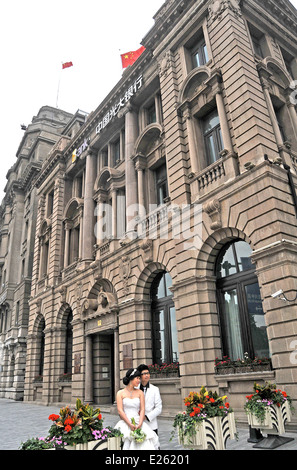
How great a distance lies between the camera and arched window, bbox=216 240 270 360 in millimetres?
13180

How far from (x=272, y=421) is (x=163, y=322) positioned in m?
9.80

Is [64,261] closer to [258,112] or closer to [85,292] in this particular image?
[85,292]

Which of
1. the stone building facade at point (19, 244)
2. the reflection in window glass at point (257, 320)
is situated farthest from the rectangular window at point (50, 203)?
the reflection in window glass at point (257, 320)

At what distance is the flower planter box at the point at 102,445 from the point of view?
6000 millimetres

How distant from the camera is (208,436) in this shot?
7.69m

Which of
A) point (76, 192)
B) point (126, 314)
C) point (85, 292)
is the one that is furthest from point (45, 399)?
point (76, 192)

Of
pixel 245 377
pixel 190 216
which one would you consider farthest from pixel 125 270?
pixel 245 377

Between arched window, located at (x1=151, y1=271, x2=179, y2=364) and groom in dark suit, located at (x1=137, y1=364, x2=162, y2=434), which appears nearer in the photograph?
groom in dark suit, located at (x1=137, y1=364, x2=162, y2=434)

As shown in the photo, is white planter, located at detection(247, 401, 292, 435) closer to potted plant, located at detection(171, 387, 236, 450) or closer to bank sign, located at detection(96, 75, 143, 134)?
potted plant, located at detection(171, 387, 236, 450)

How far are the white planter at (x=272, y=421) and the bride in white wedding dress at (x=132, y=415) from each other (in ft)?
11.9

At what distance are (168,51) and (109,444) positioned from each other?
20.4m

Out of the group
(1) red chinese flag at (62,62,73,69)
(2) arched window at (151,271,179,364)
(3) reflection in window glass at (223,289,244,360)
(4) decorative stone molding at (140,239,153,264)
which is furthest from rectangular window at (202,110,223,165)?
(1) red chinese flag at (62,62,73,69)

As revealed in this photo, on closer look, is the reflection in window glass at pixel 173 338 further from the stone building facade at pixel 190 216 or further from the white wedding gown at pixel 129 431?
the white wedding gown at pixel 129 431
